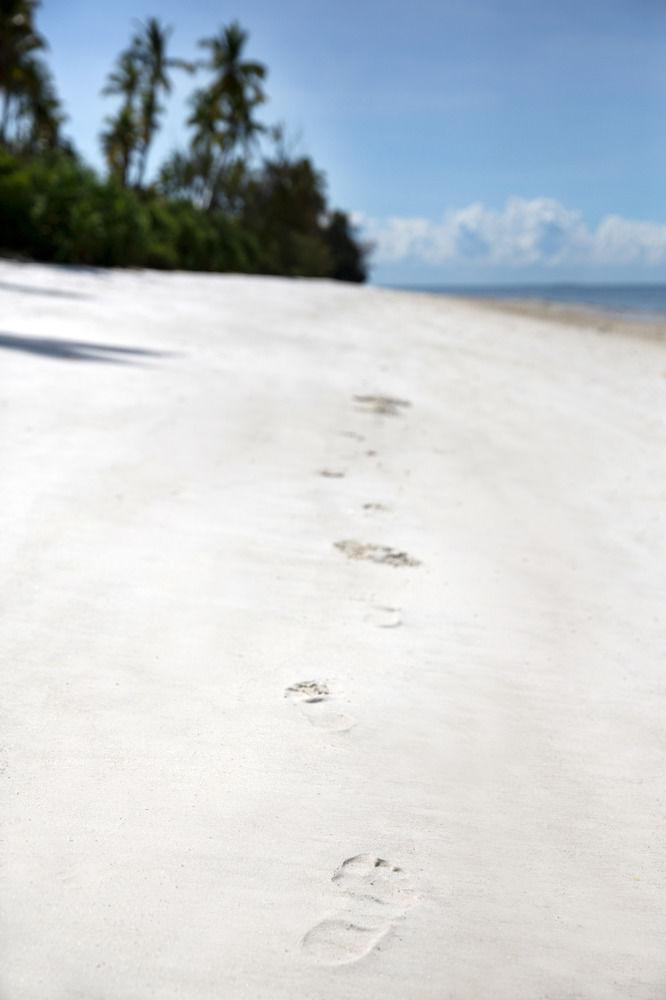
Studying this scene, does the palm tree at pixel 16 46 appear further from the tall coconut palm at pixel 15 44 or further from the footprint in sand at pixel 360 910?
the footprint in sand at pixel 360 910

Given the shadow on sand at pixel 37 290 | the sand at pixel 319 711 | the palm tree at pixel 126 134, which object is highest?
the palm tree at pixel 126 134

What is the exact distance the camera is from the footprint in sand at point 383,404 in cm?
541

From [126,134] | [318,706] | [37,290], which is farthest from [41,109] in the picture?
[318,706]

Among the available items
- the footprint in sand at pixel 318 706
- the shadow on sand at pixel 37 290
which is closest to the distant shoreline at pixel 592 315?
the shadow on sand at pixel 37 290

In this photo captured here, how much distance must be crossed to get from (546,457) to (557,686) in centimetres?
251

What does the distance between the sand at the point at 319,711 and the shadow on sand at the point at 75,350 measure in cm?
82

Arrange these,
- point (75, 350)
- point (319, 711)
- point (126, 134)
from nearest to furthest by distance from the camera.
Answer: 1. point (319, 711)
2. point (75, 350)
3. point (126, 134)

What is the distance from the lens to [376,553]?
10.2 ft

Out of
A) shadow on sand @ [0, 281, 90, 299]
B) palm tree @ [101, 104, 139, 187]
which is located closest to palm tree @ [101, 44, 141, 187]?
palm tree @ [101, 104, 139, 187]

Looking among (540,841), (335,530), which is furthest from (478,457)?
(540,841)

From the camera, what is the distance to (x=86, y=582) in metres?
2.61

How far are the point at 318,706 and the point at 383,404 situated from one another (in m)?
3.62

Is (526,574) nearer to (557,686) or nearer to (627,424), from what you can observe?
(557,686)

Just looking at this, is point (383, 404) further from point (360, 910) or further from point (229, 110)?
point (229, 110)
